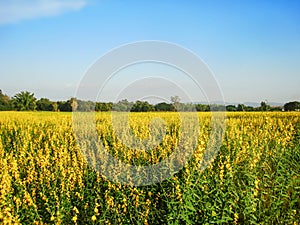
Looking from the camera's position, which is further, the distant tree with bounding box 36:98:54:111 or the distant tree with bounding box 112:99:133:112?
the distant tree with bounding box 36:98:54:111

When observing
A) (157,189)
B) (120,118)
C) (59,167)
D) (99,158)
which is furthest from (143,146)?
(120,118)

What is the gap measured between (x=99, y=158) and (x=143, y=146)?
102 centimetres

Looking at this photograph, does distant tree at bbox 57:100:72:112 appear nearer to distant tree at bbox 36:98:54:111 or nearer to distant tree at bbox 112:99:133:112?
distant tree at bbox 36:98:54:111

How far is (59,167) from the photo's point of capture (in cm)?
564

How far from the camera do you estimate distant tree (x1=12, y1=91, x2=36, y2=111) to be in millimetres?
54188

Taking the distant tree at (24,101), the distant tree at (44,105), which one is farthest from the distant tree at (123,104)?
the distant tree at (24,101)

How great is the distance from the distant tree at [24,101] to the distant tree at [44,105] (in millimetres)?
837

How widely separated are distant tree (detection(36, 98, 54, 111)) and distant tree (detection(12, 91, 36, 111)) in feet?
2.75

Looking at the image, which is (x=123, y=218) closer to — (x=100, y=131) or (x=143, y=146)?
(x=143, y=146)

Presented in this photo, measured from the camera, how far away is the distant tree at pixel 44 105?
4918 centimetres

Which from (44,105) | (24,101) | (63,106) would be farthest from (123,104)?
(24,101)

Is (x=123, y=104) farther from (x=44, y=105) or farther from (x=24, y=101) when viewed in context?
(x=24, y=101)

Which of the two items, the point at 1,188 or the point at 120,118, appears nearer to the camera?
the point at 1,188

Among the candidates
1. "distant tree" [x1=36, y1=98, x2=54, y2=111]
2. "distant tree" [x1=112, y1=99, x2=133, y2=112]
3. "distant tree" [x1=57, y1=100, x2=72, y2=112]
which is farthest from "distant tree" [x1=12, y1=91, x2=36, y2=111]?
"distant tree" [x1=112, y1=99, x2=133, y2=112]
